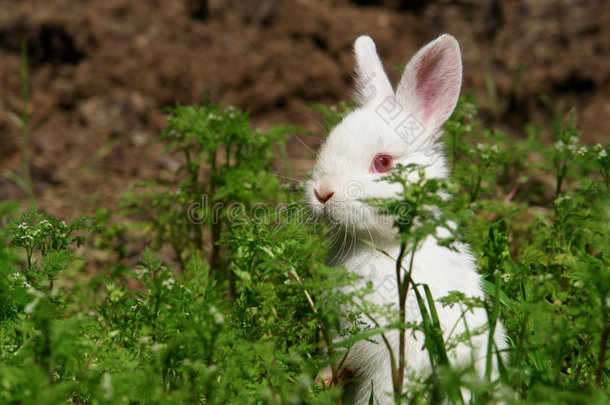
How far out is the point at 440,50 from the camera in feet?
9.84

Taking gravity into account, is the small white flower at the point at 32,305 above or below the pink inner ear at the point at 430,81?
below

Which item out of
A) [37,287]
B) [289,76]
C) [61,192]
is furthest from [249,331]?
[289,76]

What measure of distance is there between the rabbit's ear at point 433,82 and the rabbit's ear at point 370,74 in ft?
0.52

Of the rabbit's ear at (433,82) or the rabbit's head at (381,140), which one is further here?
the rabbit's ear at (433,82)

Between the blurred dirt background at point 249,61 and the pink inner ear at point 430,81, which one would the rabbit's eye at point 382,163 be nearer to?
the pink inner ear at point 430,81

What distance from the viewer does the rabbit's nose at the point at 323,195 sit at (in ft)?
9.12

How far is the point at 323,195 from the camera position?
2.80 metres

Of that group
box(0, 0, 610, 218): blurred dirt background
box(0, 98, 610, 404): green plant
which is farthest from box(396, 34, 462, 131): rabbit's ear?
box(0, 0, 610, 218): blurred dirt background

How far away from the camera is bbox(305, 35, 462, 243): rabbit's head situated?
107 inches

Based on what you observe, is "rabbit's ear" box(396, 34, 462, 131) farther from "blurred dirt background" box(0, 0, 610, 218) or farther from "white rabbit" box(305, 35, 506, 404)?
"blurred dirt background" box(0, 0, 610, 218)

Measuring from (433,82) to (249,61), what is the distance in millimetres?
3586

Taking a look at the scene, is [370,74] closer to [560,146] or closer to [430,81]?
[430,81]

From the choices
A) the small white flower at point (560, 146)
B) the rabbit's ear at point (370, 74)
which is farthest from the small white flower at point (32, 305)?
the small white flower at point (560, 146)

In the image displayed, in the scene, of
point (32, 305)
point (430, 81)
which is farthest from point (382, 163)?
point (32, 305)
